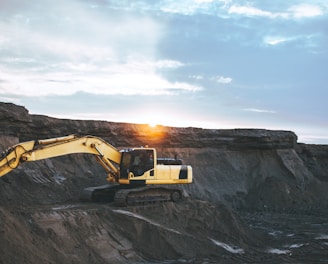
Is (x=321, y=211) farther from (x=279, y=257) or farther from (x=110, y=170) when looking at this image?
(x=110, y=170)

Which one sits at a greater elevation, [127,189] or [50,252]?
[127,189]

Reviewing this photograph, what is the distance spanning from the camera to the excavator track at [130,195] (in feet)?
52.3

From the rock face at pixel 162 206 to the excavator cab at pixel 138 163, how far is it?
4.39 ft

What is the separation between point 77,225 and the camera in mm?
13812

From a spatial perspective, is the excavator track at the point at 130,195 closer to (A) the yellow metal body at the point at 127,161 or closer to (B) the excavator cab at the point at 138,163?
(A) the yellow metal body at the point at 127,161

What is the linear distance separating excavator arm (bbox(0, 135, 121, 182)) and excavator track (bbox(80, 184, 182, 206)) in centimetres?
59

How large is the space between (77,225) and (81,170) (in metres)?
9.10

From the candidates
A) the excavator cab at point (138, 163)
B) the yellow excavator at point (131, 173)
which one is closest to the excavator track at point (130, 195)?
the yellow excavator at point (131, 173)

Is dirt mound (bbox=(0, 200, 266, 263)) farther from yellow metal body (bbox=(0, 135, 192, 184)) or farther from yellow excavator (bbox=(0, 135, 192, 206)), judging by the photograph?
yellow metal body (bbox=(0, 135, 192, 184))

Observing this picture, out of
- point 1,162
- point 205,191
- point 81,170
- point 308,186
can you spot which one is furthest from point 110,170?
point 308,186

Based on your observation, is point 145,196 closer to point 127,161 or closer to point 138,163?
point 138,163

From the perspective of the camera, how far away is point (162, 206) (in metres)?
16.7

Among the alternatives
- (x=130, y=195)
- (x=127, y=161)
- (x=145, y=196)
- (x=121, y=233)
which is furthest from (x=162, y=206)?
(x=121, y=233)

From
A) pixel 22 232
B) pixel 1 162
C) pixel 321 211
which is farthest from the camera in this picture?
pixel 321 211
